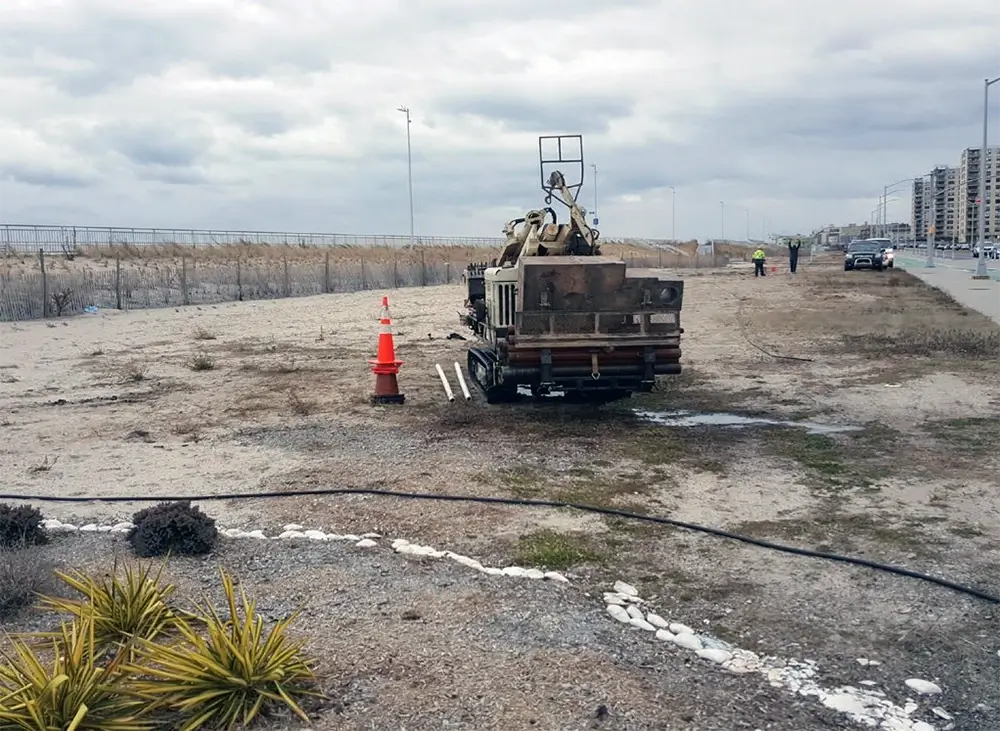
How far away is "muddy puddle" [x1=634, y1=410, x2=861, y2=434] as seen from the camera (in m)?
10.4

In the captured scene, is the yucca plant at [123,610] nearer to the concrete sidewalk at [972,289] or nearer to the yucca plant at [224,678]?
the yucca plant at [224,678]

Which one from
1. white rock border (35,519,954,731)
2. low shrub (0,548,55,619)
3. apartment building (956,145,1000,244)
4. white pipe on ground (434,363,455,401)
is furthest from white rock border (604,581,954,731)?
apartment building (956,145,1000,244)

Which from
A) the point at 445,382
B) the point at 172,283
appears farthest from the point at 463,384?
the point at 172,283

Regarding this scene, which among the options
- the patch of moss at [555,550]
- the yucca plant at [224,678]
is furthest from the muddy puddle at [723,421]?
the yucca plant at [224,678]

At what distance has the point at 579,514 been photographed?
23.1 feet

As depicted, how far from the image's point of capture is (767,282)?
43.6 meters

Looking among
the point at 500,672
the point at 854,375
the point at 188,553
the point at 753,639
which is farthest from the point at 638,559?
the point at 854,375

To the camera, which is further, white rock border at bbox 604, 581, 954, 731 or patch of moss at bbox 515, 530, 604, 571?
patch of moss at bbox 515, 530, 604, 571

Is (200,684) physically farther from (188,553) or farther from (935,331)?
(935,331)

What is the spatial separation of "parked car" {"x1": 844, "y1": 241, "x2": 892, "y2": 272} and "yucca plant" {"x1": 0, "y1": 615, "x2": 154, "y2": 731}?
166ft

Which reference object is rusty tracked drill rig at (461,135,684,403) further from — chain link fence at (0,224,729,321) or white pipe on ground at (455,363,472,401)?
chain link fence at (0,224,729,321)

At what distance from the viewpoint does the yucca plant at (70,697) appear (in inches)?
139

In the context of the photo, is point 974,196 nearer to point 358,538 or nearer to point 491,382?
point 491,382

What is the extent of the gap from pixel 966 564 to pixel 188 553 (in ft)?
15.5
